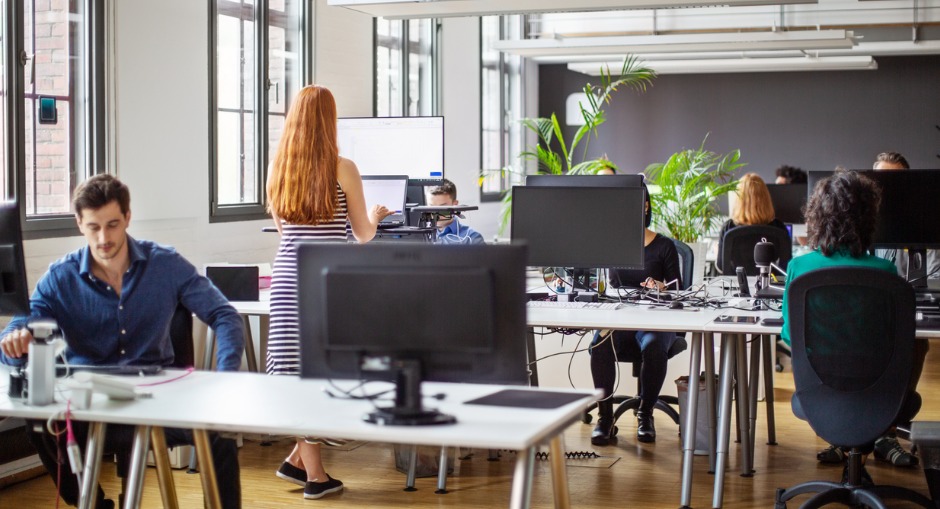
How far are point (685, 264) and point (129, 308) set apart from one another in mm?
2879

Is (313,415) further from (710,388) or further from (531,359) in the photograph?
(531,359)

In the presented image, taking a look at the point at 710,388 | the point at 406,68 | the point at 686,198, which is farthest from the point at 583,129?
the point at 710,388

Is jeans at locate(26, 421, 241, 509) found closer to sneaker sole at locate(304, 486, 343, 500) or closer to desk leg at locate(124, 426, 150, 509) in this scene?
desk leg at locate(124, 426, 150, 509)

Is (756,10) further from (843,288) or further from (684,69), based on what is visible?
(843,288)

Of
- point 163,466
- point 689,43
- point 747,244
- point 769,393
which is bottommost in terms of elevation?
point 769,393

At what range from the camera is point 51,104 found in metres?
5.05

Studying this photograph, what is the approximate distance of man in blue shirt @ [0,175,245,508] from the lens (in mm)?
3195

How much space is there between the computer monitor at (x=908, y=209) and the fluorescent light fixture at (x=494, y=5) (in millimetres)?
1189

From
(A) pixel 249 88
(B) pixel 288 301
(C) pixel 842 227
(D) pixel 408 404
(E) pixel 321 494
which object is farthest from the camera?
(A) pixel 249 88

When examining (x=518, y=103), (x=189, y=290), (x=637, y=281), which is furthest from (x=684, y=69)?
(x=189, y=290)

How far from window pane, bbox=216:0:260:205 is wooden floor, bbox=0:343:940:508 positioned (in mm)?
2046

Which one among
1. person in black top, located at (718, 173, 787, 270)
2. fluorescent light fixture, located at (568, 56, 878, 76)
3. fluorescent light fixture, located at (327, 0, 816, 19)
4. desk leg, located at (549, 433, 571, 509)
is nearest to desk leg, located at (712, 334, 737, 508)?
desk leg, located at (549, 433, 571, 509)

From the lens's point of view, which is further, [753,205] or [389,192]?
[753,205]

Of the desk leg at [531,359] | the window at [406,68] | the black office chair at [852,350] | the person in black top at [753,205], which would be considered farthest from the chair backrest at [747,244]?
the window at [406,68]
